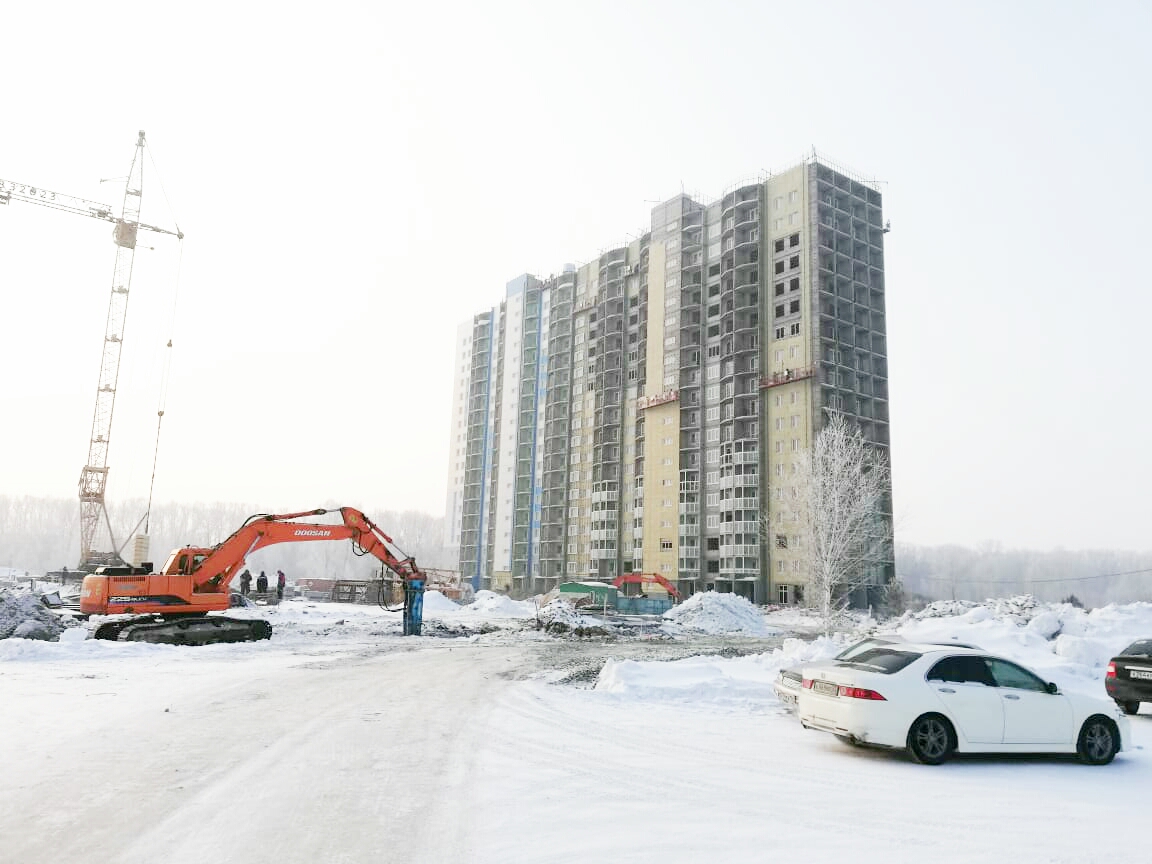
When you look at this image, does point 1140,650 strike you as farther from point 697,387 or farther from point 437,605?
point 697,387

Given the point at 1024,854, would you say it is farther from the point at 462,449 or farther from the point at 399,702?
the point at 462,449

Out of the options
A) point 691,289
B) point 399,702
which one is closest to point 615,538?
point 691,289

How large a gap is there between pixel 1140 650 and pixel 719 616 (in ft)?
96.0

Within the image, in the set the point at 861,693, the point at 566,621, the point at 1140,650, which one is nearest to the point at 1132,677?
A: the point at 1140,650

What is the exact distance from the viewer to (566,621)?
34.8 m

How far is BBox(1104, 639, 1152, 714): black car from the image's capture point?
573 inches

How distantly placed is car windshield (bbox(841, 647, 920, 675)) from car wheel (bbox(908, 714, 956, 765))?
0.66m

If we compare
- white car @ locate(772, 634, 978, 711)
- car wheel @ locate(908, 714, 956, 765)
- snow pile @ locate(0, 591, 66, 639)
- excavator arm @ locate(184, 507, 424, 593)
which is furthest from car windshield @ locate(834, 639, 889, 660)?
snow pile @ locate(0, 591, 66, 639)

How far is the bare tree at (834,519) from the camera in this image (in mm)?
43188

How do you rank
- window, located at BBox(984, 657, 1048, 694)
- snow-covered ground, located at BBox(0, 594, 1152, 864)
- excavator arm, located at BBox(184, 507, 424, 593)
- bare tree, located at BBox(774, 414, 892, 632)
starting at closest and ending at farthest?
snow-covered ground, located at BBox(0, 594, 1152, 864), window, located at BBox(984, 657, 1048, 694), excavator arm, located at BBox(184, 507, 424, 593), bare tree, located at BBox(774, 414, 892, 632)

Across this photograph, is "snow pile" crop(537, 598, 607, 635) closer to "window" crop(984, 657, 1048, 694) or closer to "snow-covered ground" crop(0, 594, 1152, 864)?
"snow-covered ground" crop(0, 594, 1152, 864)

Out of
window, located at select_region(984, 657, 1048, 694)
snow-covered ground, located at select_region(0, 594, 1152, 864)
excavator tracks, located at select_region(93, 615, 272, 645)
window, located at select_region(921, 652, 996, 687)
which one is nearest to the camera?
snow-covered ground, located at select_region(0, 594, 1152, 864)

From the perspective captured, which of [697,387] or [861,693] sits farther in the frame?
[697,387]

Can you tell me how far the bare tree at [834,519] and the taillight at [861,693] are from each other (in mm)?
28584
